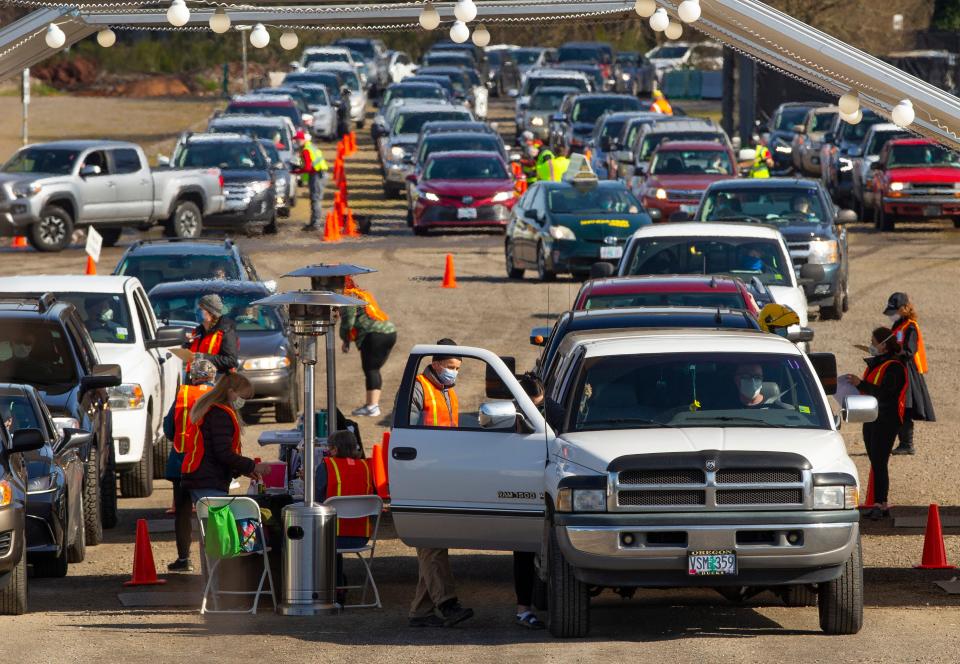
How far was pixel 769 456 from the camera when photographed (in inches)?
433

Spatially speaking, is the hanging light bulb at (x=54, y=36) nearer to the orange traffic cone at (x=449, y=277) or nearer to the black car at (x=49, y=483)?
the black car at (x=49, y=483)

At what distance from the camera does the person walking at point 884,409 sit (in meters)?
15.5

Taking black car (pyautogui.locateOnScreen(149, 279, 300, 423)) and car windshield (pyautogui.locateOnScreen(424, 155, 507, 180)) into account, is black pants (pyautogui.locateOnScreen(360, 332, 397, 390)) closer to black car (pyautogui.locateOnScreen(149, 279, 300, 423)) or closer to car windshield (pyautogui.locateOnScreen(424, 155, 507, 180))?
black car (pyautogui.locateOnScreen(149, 279, 300, 423))

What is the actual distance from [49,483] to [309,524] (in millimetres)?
2126

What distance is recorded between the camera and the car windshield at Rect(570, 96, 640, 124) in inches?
1976

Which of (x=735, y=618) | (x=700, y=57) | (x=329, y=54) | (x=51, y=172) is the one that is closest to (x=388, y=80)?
(x=329, y=54)

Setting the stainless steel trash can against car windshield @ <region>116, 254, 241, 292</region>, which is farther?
car windshield @ <region>116, 254, 241, 292</region>

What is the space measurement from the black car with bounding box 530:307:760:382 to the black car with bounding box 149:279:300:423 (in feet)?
20.9

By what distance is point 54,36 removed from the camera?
53.7ft

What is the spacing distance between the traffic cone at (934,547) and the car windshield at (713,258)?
27.0ft

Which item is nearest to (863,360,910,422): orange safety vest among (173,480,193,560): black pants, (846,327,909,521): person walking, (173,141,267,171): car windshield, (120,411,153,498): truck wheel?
(846,327,909,521): person walking

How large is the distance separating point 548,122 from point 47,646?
4451cm

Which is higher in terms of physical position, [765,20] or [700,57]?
[765,20]

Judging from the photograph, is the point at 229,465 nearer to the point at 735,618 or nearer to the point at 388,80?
the point at 735,618
